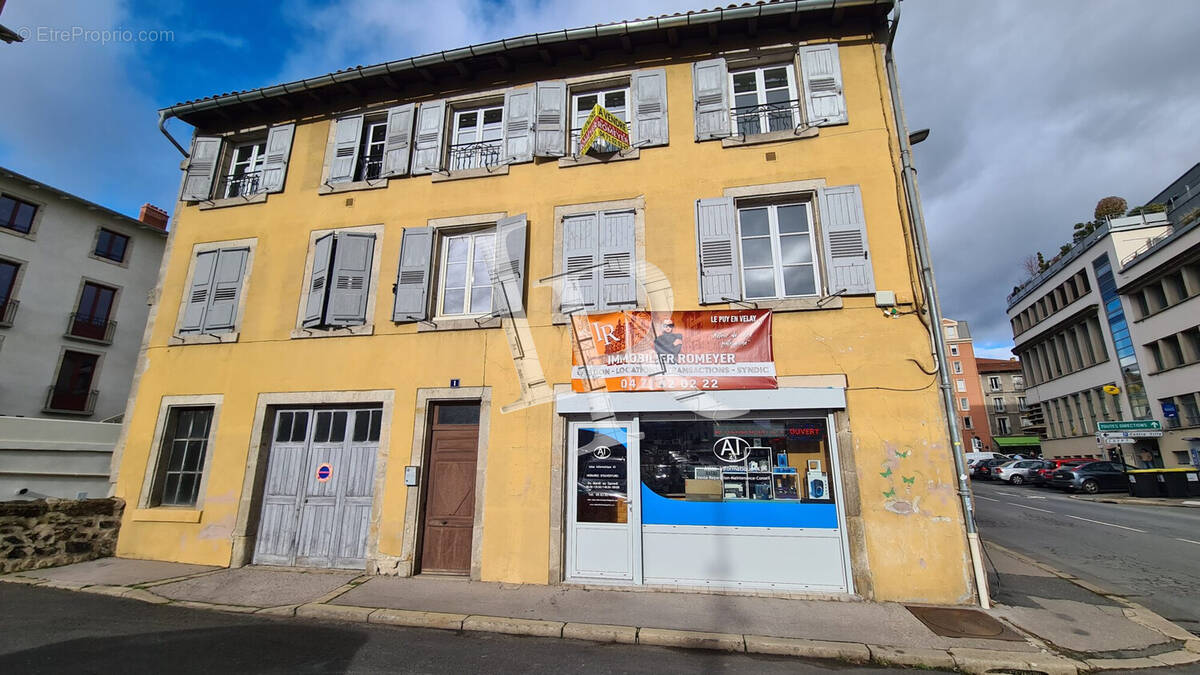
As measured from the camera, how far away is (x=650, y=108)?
8.09m

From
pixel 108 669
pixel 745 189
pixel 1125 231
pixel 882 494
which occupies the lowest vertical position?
pixel 108 669

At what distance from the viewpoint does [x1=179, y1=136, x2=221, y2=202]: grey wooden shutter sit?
9391mm

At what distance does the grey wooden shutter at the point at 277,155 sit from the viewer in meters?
9.10

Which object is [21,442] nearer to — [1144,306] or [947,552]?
[947,552]

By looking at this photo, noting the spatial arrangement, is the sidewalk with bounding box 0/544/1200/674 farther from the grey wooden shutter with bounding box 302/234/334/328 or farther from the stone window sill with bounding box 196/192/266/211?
the stone window sill with bounding box 196/192/266/211

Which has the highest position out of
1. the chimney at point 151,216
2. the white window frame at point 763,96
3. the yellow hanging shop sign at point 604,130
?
the chimney at point 151,216

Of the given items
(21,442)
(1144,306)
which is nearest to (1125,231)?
(1144,306)

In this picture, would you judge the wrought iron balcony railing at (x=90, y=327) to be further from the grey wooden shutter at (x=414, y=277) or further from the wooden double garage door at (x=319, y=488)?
the grey wooden shutter at (x=414, y=277)

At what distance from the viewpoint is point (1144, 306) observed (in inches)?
1013

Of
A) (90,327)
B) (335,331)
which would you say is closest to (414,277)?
(335,331)

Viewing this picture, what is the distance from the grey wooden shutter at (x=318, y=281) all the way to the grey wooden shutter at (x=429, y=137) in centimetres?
193

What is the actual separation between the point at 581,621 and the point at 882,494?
3.93 m

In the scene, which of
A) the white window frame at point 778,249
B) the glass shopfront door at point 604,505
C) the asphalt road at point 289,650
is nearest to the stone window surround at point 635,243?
the white window frame at point 778,249

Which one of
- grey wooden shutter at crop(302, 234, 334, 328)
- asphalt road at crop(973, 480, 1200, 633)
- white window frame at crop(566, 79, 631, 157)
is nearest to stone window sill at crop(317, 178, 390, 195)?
grey wooden shutter at crop(302, 234, 334, 328)
